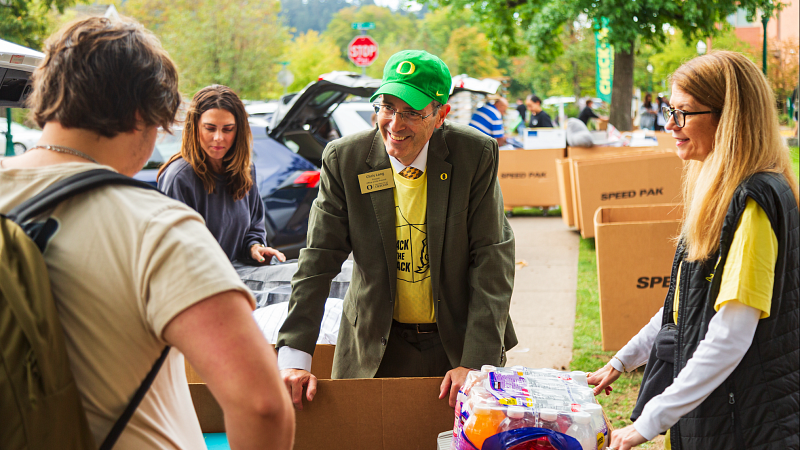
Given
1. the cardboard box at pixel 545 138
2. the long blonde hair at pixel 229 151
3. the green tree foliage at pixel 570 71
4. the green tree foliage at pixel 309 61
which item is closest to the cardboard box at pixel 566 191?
the cardboard box at pixel 545 138

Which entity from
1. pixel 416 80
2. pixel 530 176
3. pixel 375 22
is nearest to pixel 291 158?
pixel 416 80

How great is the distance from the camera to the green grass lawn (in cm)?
377

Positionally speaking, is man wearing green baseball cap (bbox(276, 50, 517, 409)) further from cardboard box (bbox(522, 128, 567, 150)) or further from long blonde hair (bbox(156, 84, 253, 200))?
cardboard box (bbox(522, 128, 567, 150))

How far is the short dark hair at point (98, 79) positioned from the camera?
1.10 meters

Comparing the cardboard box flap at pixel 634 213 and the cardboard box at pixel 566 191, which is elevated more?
the cardboard box flap at pixel 634 213

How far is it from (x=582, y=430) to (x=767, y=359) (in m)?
0.54

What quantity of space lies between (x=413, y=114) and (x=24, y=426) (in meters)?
1.48

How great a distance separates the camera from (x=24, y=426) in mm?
939

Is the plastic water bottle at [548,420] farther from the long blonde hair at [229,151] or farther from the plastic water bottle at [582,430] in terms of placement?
the long blonde hair at [229,151]

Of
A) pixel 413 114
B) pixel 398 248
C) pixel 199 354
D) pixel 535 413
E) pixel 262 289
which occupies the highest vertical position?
pixel 413 114

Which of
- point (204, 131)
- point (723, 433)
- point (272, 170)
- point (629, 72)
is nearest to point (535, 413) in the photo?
point (723, 433)

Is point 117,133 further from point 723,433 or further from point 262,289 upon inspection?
point 262,289

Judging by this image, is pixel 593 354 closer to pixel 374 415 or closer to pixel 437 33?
pixel 374 415

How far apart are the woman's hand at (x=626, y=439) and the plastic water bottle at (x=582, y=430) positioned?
0.47ft
